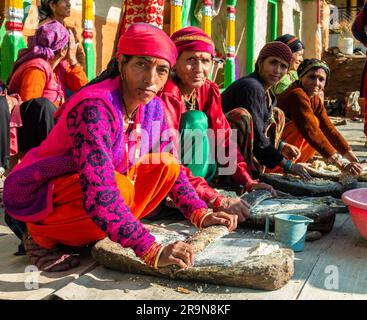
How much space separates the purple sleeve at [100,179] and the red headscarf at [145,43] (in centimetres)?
25

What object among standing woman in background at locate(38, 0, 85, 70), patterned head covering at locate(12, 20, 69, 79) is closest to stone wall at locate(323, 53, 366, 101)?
standing woman in background at locate(38, 0, 85, 70)

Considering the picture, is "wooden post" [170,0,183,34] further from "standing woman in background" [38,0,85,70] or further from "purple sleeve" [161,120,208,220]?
"purple sleeve" [161,120,208,220]

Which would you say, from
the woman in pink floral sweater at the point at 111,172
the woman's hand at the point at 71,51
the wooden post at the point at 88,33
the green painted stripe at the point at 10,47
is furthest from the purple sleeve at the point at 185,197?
the wooden post at the point at 88,33

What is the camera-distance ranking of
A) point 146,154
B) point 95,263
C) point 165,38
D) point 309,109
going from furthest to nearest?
point 309,109
point 146,154
point 95,263
point 165,38

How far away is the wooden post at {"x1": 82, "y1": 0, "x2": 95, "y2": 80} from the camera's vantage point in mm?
4745

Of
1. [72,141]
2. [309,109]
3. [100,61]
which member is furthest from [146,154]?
[100,61]

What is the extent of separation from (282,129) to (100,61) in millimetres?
3114

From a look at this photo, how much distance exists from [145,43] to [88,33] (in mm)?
3192

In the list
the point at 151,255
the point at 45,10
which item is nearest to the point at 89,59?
the point at 45,10

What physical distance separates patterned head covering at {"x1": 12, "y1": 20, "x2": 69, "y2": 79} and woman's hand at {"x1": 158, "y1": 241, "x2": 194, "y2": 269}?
2.27m

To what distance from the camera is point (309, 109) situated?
404 centimetres

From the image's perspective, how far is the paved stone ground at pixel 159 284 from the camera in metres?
1.80

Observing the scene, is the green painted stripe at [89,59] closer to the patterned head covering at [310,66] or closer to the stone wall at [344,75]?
the patterned head covering at [310,66]
